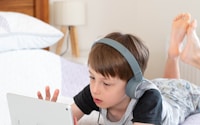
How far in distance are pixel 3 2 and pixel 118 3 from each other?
3.34 feet

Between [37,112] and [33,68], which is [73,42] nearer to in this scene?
[33,68]

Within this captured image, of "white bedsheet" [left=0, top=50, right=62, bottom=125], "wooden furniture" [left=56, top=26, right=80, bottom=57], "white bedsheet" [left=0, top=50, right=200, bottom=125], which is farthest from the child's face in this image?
"wooden furniture" [left=56, top=26, right=80, bottom=57]

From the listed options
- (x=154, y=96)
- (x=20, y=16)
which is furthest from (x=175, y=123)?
(x=20, y=16)

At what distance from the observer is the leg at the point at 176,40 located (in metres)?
1.45

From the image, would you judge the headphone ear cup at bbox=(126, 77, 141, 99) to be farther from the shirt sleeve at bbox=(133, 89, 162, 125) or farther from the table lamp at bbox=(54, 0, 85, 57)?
the table lamp at bbox=(54, 0, 85, 57)

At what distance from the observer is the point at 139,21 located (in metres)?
2.88

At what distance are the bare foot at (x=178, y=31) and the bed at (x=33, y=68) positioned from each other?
0.33 meters

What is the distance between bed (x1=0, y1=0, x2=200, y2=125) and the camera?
1.46 meters

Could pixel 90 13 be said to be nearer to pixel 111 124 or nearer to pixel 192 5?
pixel 192 5

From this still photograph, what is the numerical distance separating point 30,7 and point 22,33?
23.5 inches

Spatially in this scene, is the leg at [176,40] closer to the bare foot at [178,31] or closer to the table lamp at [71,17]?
the bare foot at [178,31]

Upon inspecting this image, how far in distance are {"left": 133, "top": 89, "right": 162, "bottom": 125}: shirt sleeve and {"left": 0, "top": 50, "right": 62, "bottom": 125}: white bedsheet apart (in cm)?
51

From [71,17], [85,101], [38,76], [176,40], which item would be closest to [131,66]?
[85,101]

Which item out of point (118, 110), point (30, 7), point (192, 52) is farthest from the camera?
point (30, 7)
